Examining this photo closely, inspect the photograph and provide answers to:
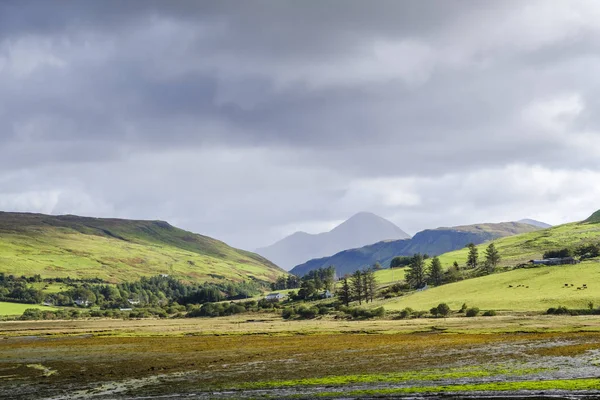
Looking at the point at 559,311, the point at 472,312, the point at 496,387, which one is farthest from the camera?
the point at 472,312

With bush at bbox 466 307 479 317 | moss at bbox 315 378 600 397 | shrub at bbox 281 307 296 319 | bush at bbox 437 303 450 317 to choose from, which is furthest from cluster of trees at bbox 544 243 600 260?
moss at bbox 315 378 600 397

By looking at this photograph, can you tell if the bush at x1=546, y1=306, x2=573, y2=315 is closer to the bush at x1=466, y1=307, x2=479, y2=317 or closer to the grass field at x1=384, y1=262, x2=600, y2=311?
the grass field at x1=384, y1=262, x2=600, y2=311

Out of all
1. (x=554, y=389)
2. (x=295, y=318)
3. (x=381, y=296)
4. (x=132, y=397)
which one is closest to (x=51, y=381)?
(x=132, y=397)

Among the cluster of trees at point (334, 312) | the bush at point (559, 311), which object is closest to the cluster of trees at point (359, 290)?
the cluster of trees at point (334, 312)

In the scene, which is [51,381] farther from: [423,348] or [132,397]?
[423,348]

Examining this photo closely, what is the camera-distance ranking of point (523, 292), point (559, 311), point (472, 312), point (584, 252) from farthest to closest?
point (584, 252)
point (523, 292)
point (472, 312)
point (559, 311)

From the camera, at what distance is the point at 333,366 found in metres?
57.6

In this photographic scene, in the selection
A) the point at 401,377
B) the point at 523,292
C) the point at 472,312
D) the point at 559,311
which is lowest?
the point at 472,312

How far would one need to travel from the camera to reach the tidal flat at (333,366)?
142 feet

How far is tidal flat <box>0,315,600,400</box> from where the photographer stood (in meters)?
43.4

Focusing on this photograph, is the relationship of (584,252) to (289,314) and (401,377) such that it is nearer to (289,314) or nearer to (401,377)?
(289,314)

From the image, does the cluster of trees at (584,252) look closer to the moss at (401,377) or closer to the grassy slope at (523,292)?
the grassy slope at (523,292)

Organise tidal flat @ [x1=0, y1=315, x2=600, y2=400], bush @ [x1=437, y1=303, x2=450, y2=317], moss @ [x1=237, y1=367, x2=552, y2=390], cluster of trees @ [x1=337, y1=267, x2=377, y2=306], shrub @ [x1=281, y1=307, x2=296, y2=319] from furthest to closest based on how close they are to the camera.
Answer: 1. cluster of trees @ [x1=337, y1=267, x2=377, y2=306]
2. shrub @ [x1=281, y1=307, x2=296, y2=319]
3. bush @ [x1=437, y1=303, x2=450, y2=317]
4. moss @ [x1=237, y1=367, x2=552, y2=390]
5. tidal flat @ [x1=0, y1=315, x2=600, y2=400]

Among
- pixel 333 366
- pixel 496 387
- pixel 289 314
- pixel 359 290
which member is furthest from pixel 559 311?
pixel 289 314
